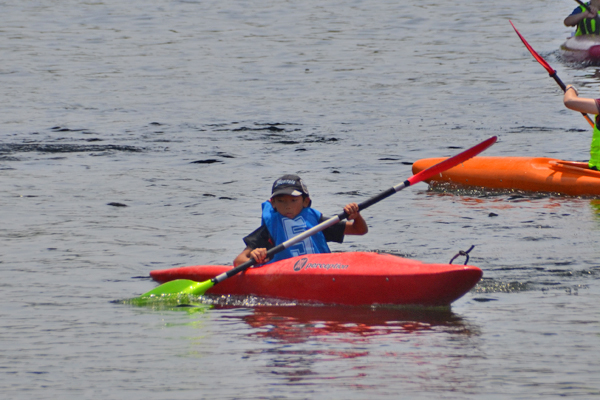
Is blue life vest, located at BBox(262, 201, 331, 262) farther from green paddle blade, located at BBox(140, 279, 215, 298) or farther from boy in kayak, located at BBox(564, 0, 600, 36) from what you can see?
boy in kayak, located at BBox(564, 0, 600, 36)

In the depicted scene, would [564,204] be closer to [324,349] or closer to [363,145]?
[363,145]

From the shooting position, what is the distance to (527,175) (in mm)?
10180

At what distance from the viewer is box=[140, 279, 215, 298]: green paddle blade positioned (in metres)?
6.53

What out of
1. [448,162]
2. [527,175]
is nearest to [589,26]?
[527,175]

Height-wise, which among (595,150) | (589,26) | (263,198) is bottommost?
(263,198)

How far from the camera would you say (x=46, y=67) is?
2148 centimetres

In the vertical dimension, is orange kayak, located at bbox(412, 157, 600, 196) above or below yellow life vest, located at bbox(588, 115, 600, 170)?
below

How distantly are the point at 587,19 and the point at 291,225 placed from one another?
1329 cm

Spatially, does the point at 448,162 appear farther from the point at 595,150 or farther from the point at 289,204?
the point at 595,150

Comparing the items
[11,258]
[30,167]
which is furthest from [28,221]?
[30,167]

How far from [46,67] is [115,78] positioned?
237 centimetres

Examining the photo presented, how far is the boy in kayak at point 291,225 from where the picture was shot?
637 cm

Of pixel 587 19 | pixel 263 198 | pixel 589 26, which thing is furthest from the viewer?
pixel 589 26

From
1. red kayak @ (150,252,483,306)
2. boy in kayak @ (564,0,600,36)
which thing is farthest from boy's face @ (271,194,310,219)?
boy in kayak @ (564,0,600,36)
